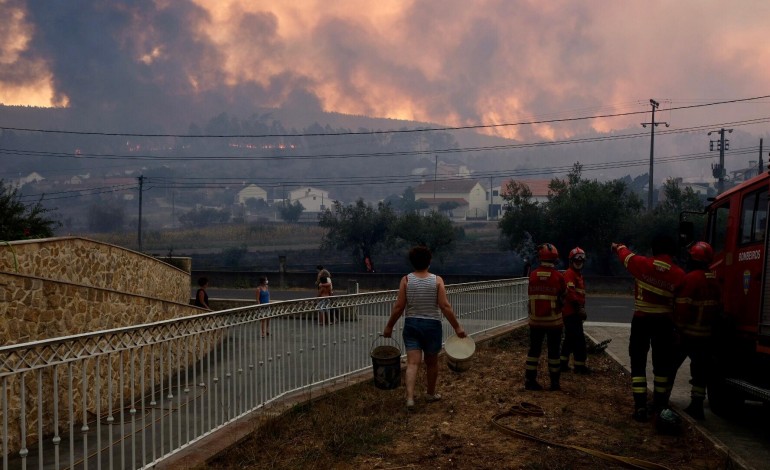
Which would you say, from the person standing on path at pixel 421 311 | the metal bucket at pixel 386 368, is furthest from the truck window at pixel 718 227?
the metal bucket at pixel 386 368

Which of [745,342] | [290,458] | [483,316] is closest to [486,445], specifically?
[290,458]

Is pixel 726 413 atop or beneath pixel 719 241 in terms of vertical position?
beneath

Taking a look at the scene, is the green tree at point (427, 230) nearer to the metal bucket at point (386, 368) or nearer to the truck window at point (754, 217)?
the metal bucket at point (386, 368)

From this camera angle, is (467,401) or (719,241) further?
(719,241)

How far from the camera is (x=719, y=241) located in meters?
9.91

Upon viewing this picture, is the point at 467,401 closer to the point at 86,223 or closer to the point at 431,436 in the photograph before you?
the point at 431,436

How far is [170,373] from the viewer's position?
6.34m

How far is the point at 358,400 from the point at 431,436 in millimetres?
1716

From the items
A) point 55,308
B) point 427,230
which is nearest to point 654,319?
point 55,308

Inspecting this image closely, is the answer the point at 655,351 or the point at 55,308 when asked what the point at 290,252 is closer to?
the point at 55,308

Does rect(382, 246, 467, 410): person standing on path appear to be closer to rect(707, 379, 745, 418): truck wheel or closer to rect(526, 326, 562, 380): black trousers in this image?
rect(526, 326, 562, 380): black trousers

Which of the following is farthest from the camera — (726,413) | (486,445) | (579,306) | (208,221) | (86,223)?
(86,223)

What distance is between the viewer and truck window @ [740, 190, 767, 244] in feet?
27.6

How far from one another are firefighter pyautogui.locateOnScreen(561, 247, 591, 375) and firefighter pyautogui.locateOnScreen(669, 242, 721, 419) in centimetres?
217
